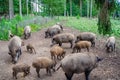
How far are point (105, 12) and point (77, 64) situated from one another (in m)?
4.44

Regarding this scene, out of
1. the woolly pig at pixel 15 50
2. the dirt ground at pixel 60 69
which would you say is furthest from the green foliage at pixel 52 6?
the woolly pig at pixel 15 50

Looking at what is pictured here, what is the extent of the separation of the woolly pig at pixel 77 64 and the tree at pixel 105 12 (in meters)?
3.31

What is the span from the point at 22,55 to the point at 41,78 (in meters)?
4.86

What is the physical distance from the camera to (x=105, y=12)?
15812mm

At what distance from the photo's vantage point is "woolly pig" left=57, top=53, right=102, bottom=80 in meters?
12.4

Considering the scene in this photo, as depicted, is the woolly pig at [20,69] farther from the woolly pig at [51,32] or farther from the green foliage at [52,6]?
the green foliage at [52,6]

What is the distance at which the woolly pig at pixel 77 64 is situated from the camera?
12414 mm

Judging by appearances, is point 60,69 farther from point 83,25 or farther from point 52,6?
point 52,6

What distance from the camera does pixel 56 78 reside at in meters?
13.9

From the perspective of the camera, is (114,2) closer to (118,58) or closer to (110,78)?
(118,58)

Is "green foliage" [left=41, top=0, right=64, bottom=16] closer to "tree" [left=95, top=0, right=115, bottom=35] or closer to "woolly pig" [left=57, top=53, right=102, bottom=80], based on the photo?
"tree" [left=95, top=0, right=115, bottom=35]

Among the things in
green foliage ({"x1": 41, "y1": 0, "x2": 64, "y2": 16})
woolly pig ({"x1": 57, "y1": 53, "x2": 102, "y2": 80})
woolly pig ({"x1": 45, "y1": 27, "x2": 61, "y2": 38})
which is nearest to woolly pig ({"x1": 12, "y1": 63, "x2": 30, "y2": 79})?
woolly pig ({"x1": 57, "y1": 53, "x2": 102, "y2": 80})

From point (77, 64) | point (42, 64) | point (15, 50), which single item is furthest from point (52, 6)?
point (77, 64)

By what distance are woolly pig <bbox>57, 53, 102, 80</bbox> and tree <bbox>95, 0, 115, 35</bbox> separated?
10.9ft
